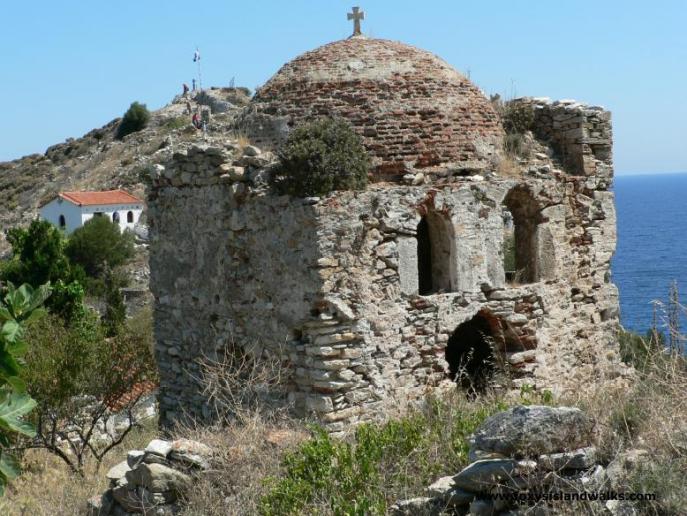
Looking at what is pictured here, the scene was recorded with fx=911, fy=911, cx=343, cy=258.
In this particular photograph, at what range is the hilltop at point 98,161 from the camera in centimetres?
5975

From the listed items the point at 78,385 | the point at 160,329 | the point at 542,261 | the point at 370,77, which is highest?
the point at 370,77

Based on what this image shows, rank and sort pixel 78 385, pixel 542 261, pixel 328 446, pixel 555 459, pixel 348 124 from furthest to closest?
pixel 78 385 < pixel 542 261 < pixel 348 124 < pixel 328 446 < pixel 555 459

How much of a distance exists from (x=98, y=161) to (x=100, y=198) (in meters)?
12.6

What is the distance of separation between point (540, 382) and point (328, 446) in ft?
16.6

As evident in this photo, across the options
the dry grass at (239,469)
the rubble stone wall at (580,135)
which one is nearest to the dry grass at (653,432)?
the dry grass at (239,469)

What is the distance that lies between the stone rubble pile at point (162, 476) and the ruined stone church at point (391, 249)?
2.17 m

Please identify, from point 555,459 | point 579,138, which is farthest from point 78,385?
point 555,459

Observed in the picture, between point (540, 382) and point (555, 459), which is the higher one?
point (555, 459)

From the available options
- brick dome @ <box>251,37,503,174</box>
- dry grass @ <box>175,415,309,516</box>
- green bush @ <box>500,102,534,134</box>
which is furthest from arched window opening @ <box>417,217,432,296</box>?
dry grass @ <box>175,415,309,516</box>

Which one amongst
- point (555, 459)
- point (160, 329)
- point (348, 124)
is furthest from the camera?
point (160, 329)

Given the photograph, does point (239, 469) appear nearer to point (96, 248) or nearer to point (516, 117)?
point (516, 117)

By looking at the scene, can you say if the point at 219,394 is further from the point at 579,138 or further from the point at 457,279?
the point at 579,138

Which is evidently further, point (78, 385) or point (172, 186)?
point (78, 385)

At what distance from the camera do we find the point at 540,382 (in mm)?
11867
